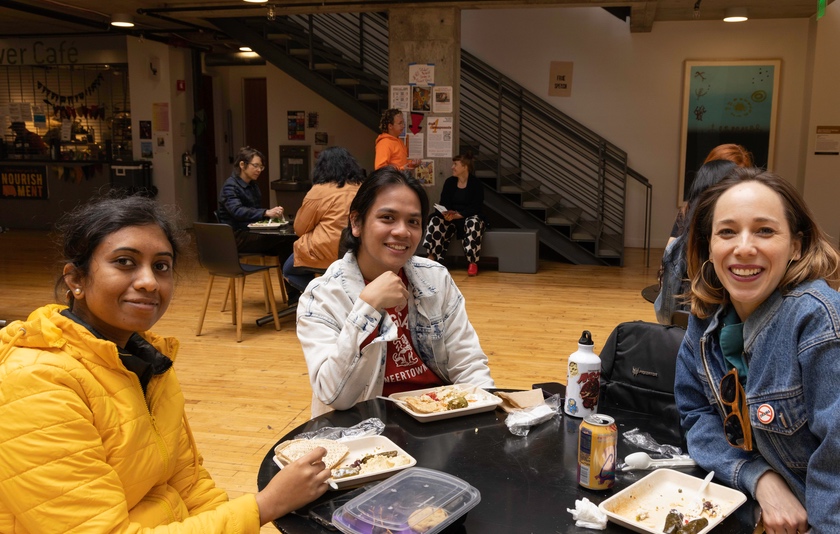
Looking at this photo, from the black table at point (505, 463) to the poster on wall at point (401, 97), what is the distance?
672 centimetres

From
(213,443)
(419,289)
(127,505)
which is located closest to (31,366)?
(127,505)

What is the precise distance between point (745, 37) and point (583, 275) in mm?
4400

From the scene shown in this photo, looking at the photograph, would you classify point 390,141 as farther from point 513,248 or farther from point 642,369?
point 642,369

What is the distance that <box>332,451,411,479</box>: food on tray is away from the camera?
1.55m

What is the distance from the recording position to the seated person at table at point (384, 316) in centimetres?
202

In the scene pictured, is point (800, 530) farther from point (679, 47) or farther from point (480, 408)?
point (679, 47)

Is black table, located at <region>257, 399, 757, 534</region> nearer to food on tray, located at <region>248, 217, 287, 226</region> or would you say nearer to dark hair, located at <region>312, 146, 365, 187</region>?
dark hair, located at <region>312, 146, 365, 187</region>

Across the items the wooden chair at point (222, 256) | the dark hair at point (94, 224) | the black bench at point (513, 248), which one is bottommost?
the black bench at point (513, 248)

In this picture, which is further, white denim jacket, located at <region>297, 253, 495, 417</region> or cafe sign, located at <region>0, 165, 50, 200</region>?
cafe sign, located at <region>0, 165, 50, 200</region>

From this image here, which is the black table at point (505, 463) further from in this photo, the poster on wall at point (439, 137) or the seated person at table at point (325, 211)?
the poster on wall at point (439, 137)

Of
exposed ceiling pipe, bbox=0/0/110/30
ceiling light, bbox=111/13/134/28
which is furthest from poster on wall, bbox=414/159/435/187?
exposed ceiling pipe, bbox=0/0/110/30

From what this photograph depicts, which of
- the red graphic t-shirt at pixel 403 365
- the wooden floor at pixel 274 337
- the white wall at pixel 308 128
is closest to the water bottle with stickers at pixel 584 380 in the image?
the red graphic t-shirt at pixel 403 365

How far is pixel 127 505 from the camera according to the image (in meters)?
1.39

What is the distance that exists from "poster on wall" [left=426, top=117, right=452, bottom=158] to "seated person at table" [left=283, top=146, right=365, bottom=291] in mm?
2986
